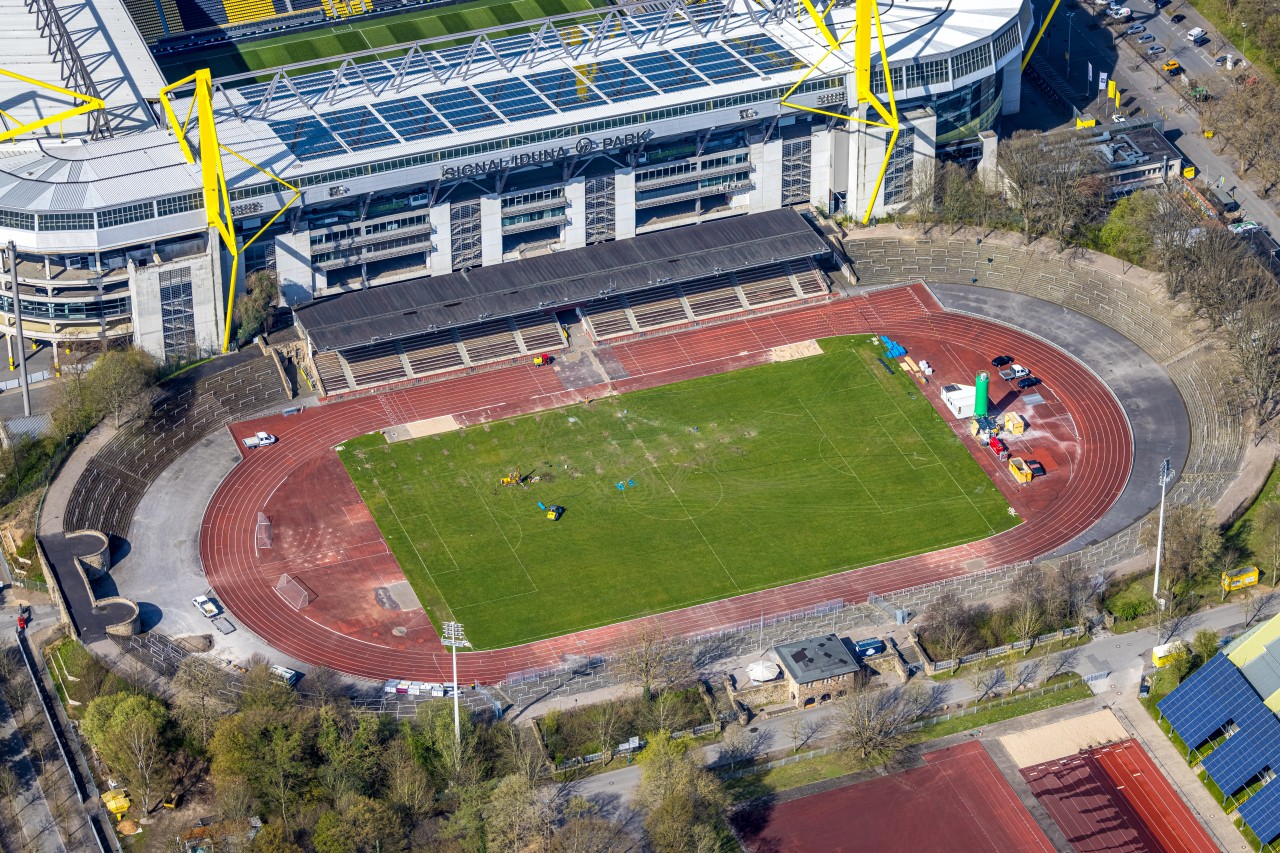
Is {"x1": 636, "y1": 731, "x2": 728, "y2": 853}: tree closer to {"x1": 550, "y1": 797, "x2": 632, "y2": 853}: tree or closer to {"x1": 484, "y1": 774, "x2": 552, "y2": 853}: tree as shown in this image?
{"x1": 550, "y1": 797, "x2": 632, "y2": 853}: tree

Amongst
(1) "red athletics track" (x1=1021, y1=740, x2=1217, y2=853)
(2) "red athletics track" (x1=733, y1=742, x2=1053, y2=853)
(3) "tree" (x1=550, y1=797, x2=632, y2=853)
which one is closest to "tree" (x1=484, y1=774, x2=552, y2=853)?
(3) "tree" (x1=550, y1=797, x2=632, y2=853)

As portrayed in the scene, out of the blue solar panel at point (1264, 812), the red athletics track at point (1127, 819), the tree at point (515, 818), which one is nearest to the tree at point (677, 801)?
the tree at point (515, 818)

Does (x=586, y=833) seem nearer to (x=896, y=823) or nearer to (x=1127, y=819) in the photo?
(x=896, y=823)

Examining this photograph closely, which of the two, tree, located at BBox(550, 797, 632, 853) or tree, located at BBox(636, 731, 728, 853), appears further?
tree, located at BBox(636, 731, 728, 853)

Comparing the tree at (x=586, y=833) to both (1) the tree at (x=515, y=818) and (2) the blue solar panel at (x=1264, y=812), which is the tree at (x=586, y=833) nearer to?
(1) the tree at (x=515, y=818)

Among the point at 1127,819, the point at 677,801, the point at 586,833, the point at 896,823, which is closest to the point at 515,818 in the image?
the point at 586,833
